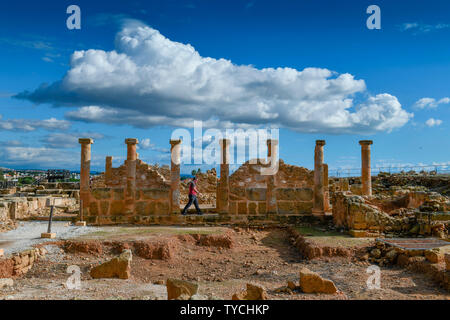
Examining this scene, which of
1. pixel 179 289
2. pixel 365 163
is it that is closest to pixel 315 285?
pixel 179 289

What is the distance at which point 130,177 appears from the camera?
1330 cm

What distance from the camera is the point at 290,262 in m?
9.39

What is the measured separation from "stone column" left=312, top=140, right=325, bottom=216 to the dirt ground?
1.87 meters

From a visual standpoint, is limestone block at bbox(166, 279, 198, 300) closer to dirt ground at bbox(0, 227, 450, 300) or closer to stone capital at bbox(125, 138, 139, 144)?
dirt ground at bbox(0, 227, 450, 300)

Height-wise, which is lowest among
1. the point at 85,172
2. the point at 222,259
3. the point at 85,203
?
the point at 222,259

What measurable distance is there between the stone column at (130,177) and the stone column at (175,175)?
52.0 inches

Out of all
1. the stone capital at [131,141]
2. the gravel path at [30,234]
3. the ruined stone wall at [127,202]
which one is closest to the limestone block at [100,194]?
the ruined stone wall at [127,202]

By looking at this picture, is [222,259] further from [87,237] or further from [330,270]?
[87,237]

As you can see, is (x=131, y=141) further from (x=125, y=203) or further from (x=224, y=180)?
(x=224, y=180)

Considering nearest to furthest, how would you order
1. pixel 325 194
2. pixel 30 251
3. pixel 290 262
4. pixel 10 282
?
pixel 10 282 → pixel 30 251 → pixel 290 262 → pixel 325 194

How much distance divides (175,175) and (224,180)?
5.56 ft

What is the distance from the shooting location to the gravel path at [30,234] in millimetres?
8617
